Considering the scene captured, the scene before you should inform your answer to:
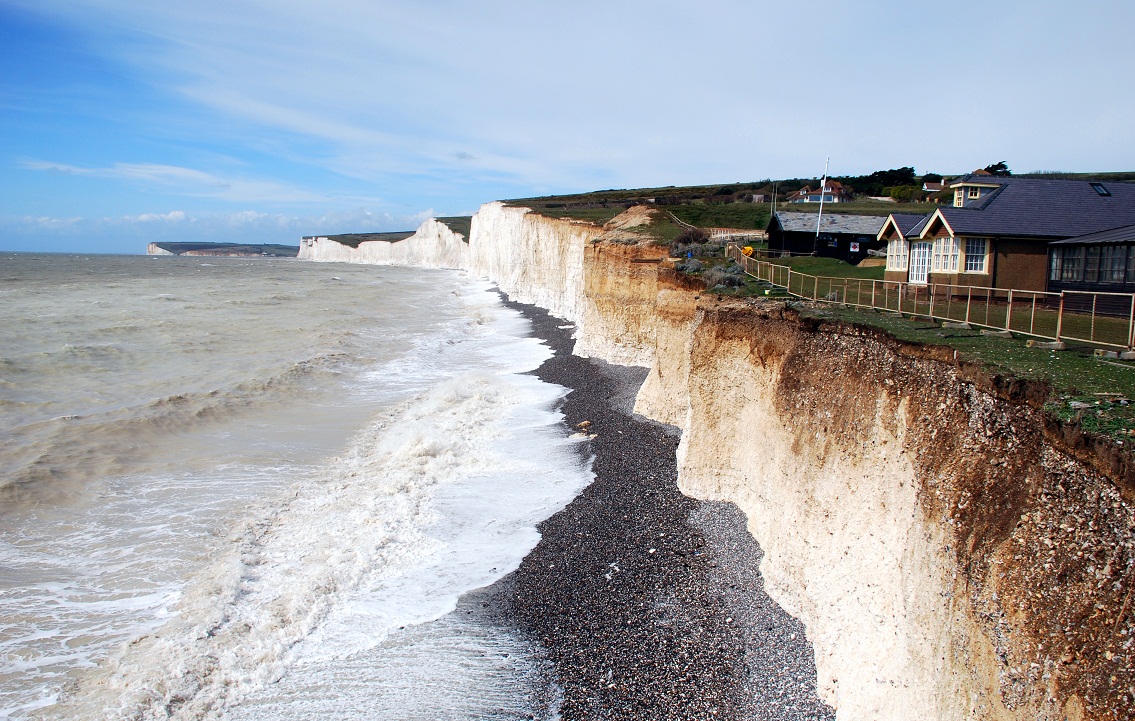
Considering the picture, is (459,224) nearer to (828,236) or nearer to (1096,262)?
(828,236)

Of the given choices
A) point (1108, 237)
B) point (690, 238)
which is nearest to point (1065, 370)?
point (1108, 237)

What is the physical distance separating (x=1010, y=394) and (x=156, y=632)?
34.1 feet

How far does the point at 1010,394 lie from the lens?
575 centimetres

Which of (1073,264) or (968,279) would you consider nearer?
(1073,264)

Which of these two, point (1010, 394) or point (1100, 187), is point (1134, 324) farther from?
point (1100, 187)

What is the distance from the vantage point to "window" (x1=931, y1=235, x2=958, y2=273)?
60.2 ft

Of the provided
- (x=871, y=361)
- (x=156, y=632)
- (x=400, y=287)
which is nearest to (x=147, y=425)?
(x=156, y=632)

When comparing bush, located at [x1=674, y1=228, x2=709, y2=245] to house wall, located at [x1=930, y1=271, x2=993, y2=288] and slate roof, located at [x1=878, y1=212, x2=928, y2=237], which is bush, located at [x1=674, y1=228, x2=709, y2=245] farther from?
house wall, located at [x1=930, y1=271, x2=993, y2=288]

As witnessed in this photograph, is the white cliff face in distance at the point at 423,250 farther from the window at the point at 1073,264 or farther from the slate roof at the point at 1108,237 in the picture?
the slate roof at the point at 1108,237

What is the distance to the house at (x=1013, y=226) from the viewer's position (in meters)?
17.1

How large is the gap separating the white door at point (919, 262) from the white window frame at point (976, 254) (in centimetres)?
176

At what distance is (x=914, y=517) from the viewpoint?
19.9 ft

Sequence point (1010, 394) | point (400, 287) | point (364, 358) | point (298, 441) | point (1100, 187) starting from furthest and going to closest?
point (400, 287)
point (364, 358)
point (1100, 187)
point (298, 441)
point (1010, 394)

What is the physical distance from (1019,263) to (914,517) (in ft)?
48.9
